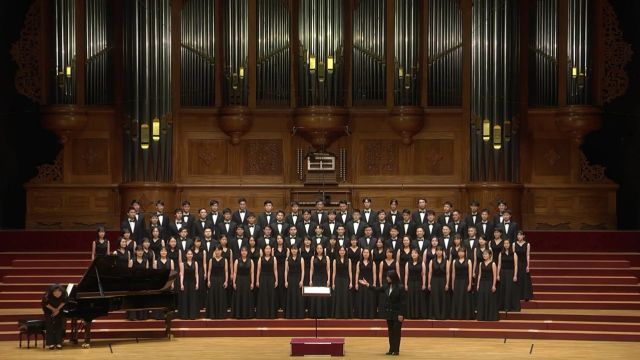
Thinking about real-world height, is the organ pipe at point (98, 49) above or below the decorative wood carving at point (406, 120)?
above

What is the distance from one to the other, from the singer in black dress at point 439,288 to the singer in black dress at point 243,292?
2214mm

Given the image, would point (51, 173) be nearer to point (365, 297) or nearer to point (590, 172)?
point (365, 297)

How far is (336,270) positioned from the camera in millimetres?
16000

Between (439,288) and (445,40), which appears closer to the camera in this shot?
(439,288)

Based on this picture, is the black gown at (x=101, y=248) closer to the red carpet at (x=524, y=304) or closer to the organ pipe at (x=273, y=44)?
the red carpet at (x=524, y=304)

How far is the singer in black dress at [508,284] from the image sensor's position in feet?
51.6

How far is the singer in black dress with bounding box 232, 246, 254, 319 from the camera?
1585cm

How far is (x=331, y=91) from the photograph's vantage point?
18312 mm

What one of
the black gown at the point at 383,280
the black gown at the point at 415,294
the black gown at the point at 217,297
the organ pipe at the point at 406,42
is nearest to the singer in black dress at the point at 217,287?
the black gown at the point at 217,297

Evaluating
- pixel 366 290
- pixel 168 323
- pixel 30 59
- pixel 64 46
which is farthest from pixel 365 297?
pixel 30 59

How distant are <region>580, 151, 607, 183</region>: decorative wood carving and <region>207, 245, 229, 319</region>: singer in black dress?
5789mm

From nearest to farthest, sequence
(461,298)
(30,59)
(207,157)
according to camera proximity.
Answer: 1. (461,298)
2. (30,59)
3. (207,157)

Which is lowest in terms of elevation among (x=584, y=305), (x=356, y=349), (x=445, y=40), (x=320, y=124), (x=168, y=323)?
(x=356, y=349)

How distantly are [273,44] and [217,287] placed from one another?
167 inches
